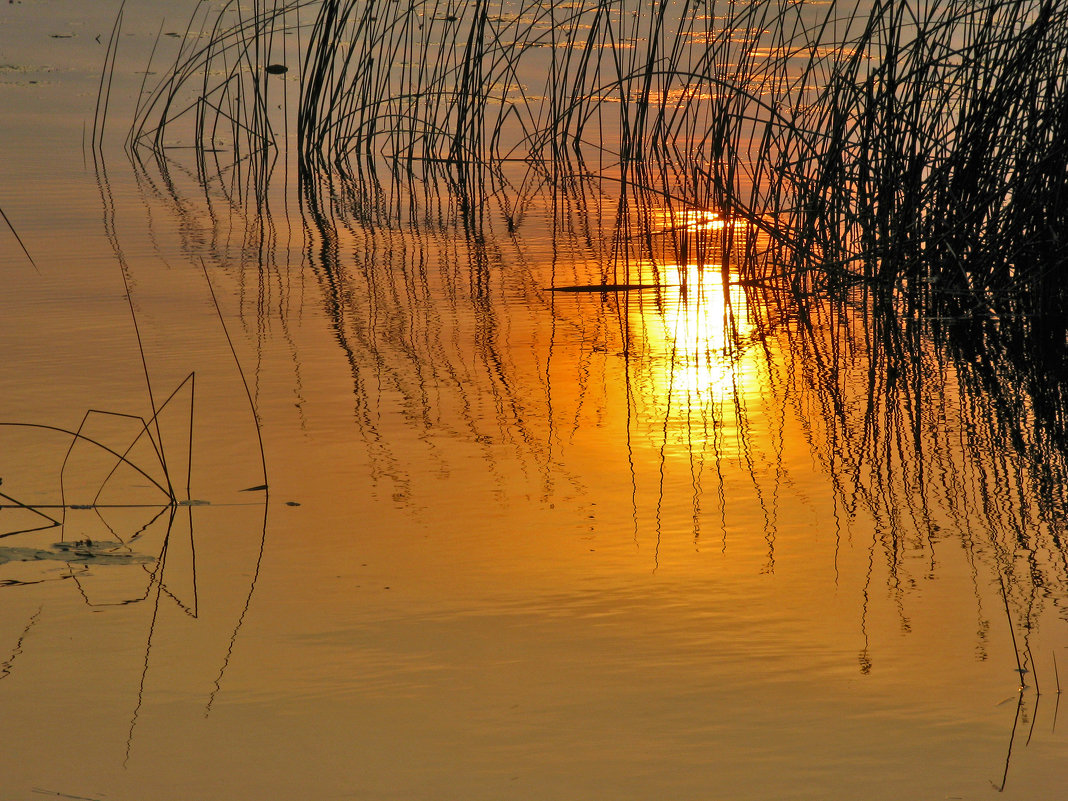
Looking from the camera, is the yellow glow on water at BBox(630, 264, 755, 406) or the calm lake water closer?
the calm lake water

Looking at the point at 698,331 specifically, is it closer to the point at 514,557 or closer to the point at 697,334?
the point at 697,334

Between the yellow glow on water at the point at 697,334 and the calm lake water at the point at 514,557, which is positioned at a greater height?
the yellow glow on water at the point at 697,334

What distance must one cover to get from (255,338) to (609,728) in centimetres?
135

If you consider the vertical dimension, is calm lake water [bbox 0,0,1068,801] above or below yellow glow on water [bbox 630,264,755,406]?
below

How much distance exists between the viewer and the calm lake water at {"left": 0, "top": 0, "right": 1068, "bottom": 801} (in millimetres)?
997

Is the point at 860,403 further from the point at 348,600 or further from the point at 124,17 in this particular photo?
the point at 124,17

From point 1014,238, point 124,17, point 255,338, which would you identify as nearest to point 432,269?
point 255,338

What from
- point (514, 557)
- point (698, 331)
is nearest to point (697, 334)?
point (698, 331)

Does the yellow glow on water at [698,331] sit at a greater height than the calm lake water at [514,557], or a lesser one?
greater

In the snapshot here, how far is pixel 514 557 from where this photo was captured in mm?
1350

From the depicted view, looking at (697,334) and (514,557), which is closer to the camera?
(514,557)

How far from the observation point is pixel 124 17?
869cm

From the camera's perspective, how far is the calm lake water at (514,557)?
3.27 feet

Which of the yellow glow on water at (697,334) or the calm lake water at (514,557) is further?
the yellow glow on water at (697,334)
